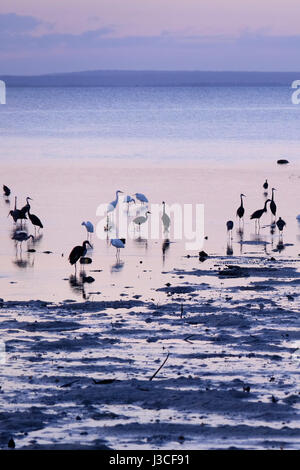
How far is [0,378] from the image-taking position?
38.4 feet

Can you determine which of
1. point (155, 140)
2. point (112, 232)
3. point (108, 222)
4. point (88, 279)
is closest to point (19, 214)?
point (108, 222)

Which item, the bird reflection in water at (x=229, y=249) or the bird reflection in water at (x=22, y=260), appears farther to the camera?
the bird reflection in water at (x=229, y=249)

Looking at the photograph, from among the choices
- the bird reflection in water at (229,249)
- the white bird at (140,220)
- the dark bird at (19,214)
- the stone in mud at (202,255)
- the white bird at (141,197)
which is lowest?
the stone in mud at (202,255)

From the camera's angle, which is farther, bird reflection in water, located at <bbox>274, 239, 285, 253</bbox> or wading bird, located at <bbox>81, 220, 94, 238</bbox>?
wading bird, located at <bbox>81, 220, 94, 238</bbox>

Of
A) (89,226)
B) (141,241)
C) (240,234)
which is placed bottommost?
(141,241)

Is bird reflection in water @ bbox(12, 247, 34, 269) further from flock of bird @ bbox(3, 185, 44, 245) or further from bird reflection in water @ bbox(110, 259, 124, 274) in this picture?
bird reflection in water @ bbox(110, 259, 124, 274)

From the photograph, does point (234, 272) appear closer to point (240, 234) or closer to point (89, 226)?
point (89, 226)

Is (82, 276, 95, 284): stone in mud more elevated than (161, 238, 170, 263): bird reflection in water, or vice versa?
(161, 238, 170, 263): bird reflection in water

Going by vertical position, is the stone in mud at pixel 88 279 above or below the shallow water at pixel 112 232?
below

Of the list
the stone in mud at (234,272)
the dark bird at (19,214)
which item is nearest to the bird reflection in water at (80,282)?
the stone in mud at (234,272)

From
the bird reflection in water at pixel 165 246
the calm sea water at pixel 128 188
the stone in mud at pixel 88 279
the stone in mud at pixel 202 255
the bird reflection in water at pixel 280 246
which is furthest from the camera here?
the bird reflection in water at pixel 280 246

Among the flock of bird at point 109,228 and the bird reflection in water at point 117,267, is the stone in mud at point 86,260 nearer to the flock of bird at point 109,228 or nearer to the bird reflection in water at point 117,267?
the flock of bird at point 109,228

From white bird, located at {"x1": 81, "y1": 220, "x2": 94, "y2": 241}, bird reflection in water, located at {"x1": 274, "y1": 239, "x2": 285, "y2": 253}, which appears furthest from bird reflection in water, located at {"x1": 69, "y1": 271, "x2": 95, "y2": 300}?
bird reflection in water, located at {"x1": 274, "y1": 239, "x2": 285, "y2": 253}

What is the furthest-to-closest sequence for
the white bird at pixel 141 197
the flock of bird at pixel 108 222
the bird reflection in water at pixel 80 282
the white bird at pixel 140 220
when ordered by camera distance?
the white bird at pixel 141 197
the white bird at pixel 140 220
the flock of bird at pixel 108 222
the bird reflection in water at pixel 80 282
